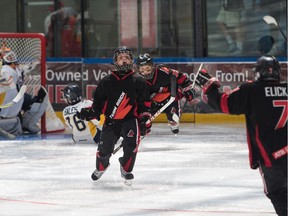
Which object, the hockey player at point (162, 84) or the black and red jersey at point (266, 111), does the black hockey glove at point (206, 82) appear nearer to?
the black and red jersey at point (266, 111)

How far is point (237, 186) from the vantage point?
8.33m

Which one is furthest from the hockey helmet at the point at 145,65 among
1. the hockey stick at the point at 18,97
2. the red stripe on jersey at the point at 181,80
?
the hockey stick at the point at 18,97

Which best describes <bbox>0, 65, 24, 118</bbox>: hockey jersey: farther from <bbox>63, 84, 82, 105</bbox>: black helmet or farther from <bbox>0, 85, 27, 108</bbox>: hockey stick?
<bbox>63, 84, 82, 105</bbox>: black helmet

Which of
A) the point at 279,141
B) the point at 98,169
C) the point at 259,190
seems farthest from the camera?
the point at 98,169

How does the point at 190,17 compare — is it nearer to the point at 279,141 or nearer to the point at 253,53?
the point at 253,53

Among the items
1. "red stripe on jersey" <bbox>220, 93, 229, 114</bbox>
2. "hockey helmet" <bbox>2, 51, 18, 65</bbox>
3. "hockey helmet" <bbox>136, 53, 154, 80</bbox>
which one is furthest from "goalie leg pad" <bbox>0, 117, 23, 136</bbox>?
"red stripe on jersey" <bbox>220, 93, 229, 114</bbox>

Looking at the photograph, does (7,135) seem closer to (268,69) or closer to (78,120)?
(78,120)

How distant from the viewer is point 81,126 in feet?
38.9

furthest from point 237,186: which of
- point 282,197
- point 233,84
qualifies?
point 233,84

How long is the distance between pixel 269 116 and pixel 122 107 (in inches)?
107

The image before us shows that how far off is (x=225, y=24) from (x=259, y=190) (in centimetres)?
682

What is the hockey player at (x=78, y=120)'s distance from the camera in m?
11.6

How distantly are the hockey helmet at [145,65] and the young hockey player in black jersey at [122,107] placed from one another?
2696 mm

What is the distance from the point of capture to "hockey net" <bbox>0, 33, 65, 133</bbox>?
13.4m
